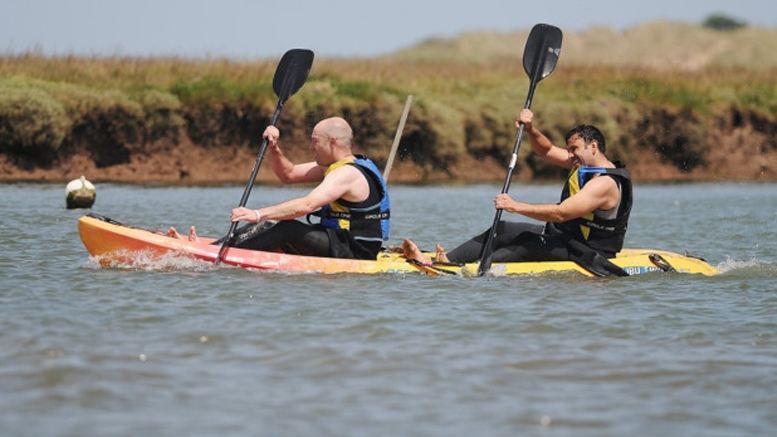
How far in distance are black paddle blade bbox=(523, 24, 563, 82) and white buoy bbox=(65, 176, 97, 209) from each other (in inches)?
265

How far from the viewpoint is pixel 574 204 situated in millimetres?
10016

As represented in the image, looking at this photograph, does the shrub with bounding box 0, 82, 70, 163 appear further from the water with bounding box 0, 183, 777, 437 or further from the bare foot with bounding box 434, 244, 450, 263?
the bare foot with bounding box 434, 244, 450, 263

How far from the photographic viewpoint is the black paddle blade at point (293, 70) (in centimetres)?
1187

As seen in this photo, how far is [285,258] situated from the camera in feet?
32.4

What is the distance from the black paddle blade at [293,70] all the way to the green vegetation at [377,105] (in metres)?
11.1

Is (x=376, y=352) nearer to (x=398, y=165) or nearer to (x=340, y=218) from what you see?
(x=340, y=218)

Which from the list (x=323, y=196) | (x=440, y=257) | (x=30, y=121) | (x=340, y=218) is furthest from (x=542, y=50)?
(x=30, y=121)

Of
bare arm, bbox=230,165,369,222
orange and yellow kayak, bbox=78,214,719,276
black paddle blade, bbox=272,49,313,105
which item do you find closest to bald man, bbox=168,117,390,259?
bare arm, bbox=230,165,369,222

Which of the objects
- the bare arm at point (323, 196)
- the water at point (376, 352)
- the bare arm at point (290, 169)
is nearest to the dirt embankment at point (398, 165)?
the water at point (376, 352)

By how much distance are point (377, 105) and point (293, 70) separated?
14.3 m

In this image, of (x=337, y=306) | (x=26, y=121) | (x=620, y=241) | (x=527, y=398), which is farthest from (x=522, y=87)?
(x=527, y=398)

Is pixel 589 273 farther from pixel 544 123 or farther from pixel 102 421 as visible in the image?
pixel 544 123

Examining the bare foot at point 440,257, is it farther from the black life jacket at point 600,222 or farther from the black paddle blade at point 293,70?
the black paddle blade at point 293,70

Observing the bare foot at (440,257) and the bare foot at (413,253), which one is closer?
the bare foot at (413,253)
